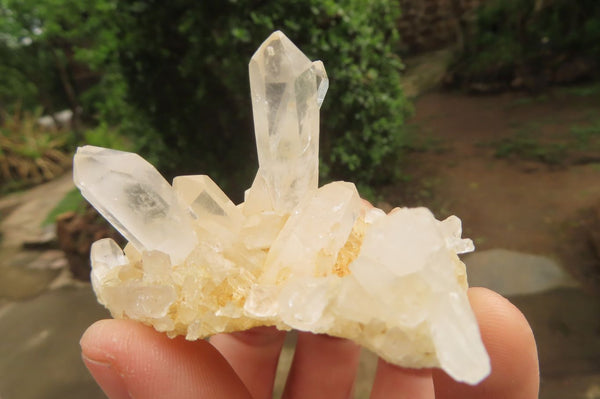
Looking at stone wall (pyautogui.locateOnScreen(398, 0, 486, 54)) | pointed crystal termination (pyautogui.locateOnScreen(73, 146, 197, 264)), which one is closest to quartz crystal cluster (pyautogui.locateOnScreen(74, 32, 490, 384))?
pointed crystal termination (pyautogui.locateOnScreen(73, 146, 197, 264))

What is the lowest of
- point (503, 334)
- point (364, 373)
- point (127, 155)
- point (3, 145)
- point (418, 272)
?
point (3, 145)

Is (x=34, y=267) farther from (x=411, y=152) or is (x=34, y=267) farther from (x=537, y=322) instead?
(x=537, y=322)

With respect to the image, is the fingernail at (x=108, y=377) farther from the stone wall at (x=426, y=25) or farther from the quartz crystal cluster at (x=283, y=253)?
the stone wall at (x=426, y=25)

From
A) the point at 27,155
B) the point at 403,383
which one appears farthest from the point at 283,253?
the point at 27,155

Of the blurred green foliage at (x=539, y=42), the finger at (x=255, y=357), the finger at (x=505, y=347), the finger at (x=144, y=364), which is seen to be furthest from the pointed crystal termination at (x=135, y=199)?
the blurred green foliage at (x=539, y=42)

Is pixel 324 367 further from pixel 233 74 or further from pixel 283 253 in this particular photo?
pixel 233 74

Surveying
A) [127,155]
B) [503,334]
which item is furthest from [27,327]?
[503,334]
